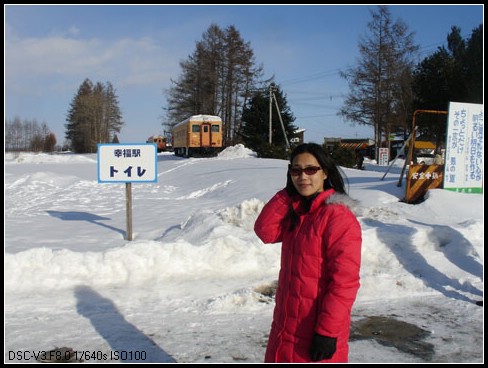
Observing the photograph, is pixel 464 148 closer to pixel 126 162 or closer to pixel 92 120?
pixel 126 162

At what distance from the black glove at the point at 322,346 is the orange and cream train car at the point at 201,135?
2896 cm

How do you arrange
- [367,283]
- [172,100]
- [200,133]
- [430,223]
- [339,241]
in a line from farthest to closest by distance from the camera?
[172,100], [200,133], [430,223], [367,283], [339,241]

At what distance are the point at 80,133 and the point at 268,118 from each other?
4397 centimetres

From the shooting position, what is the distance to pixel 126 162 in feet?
25.6

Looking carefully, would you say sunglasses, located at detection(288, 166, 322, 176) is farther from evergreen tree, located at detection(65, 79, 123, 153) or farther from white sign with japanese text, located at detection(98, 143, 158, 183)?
evergreen tree, located at detection(65, 79, 123, 153)

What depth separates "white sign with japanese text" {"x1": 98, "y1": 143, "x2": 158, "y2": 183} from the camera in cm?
777

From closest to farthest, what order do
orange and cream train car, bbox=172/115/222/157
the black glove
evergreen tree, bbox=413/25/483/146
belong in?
the black glove → evergreen tree, bbox=413/25/483/146 → orange and cream train car, bbox=172/115/222/157

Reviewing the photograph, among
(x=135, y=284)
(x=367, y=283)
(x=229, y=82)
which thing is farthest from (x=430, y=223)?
(x=229, y=82)

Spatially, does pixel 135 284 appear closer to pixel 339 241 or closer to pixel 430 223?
pixel 339 241

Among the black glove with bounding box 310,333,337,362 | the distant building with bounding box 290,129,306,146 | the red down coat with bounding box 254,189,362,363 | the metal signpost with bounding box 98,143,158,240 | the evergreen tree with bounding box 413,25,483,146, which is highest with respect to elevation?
the evergreen tree with bounding box 413,25,483,146

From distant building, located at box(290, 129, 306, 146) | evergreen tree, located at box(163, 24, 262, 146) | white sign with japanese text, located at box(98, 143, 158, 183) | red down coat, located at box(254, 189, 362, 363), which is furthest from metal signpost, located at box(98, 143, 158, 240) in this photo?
evergreen tree, located at box(163, 24, 262, 146)

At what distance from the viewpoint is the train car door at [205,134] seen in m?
30.9

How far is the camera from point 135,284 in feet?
18.0

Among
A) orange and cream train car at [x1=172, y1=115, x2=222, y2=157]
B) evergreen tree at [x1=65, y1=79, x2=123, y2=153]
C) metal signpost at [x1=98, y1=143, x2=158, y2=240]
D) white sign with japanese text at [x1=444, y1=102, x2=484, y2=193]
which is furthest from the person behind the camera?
evergreen tree at [x1=65, y1=79, x2=123, y2=153]
